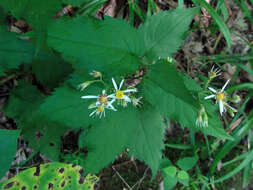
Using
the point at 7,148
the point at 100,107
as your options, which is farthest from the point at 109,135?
the point at 7,148

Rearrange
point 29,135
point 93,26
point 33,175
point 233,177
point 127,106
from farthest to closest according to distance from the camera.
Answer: point 233,177 < point 29,135 < point 127,106 < point 93,26 < point 33,175

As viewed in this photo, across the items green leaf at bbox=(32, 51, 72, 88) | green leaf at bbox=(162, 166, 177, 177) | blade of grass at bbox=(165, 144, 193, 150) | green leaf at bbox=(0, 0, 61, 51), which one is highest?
green leaf at bbox=(0, 0, 61, 51)

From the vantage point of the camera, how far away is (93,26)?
4.64 ft

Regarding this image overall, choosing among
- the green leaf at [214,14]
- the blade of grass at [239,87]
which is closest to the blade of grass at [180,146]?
the blade of grass at [239,87]

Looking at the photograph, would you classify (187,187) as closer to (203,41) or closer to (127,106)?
→ (127,106)

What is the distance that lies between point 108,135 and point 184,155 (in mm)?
1265

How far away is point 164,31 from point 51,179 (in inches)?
44.0

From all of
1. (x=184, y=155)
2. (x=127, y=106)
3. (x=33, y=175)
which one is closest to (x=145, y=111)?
(x=127, y=106)

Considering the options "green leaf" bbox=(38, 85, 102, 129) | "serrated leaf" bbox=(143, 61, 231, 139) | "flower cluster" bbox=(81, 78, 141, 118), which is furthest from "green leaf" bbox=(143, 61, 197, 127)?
"green leaf" bbox=(38, 85, 102, 129)

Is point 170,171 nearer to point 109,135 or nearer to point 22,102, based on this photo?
point 109,135

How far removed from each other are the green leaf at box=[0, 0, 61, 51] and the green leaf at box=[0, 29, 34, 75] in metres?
0.21

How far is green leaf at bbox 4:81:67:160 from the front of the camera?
1969 mm

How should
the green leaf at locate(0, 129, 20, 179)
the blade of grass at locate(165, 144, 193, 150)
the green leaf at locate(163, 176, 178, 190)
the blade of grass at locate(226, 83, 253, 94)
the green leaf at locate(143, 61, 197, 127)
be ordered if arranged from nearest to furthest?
the green leaf at locate(0, 129, 20, 179), the green leaf at locate(143, 61, 197, 127), the green leaf at locate(163, 176, 178, 190), the blade of grass at locate(226, 83, 253, 94), the blade of grass at locate(165, 144, 193, 150)

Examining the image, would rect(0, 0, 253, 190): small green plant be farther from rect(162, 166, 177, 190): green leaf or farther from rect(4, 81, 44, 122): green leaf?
rect(162, 166, 177, 190): green leaf
